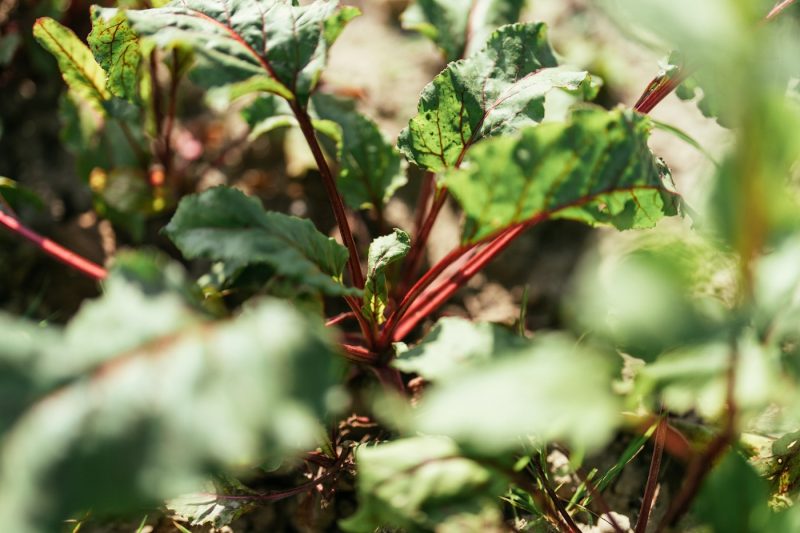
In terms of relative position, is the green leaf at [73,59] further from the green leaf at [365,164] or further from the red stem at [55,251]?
the green leaf at [365,164]

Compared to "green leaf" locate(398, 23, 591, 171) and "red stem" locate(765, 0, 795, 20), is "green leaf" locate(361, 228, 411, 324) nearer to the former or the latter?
"green leaf" locate(398, 23, 591, 171)

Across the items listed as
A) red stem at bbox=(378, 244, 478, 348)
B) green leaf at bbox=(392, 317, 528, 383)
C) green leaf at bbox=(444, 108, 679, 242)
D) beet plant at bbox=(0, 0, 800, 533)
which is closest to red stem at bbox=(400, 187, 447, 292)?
beet plant at bbox=(0, 0, 800, 533)

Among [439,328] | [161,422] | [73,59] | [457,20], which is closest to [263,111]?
[73,59]

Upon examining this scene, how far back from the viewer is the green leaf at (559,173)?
2.75 feet

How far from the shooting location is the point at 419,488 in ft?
2.62

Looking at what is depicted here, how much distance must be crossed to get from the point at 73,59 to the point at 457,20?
859mm

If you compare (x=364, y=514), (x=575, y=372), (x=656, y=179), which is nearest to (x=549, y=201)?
(x=656, y=179)

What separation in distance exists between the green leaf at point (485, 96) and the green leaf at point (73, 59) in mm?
716

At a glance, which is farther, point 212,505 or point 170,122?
point 170,122

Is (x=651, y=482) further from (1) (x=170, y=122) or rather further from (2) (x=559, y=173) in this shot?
(1) (x=170, y=122)

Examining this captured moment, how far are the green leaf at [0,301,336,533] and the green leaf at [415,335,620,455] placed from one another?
14 centimetres

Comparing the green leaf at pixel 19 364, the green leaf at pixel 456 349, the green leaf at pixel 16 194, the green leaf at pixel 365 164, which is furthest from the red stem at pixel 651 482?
the green leaf at pixel 16 194

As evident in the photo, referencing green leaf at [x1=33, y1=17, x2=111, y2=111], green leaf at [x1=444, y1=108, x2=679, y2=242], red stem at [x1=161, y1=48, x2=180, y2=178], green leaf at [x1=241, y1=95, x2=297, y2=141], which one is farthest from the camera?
red stem at [x1=161, y1=48, x2=180, y2=178]

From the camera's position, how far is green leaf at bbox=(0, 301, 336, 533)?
2.04 feet
